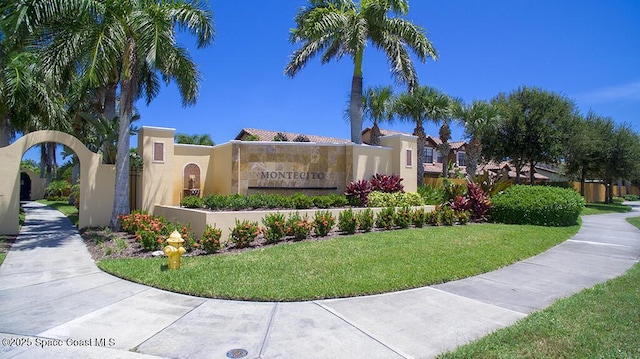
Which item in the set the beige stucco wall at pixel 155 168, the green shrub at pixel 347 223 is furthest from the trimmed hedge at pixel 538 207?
the beige stucco wall at pixel 155 168

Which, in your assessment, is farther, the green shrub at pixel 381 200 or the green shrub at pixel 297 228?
the green shrub at pixel 381 200

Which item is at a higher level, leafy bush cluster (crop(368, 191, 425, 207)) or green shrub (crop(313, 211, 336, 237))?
leafy bush cluster (crop(368, 191, 425, 207))

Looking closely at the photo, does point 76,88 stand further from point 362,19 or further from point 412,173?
point 412,173

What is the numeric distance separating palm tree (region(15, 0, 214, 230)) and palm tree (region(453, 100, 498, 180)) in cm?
2042

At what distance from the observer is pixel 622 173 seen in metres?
29.5

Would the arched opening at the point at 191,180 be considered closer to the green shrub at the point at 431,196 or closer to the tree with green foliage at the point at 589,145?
the green shrub at the point at 431,196

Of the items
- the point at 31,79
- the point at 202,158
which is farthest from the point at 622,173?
the point at 31,79

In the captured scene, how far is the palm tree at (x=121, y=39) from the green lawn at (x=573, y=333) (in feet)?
36.3

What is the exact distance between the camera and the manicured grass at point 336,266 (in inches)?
250

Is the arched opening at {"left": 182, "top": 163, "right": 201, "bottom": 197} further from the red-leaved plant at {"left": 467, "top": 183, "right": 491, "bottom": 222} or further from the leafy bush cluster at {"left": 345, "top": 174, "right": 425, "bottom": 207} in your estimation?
the red-leaved plant at {"left": 467, "top": 183, "right": 491, "bottom": 222}

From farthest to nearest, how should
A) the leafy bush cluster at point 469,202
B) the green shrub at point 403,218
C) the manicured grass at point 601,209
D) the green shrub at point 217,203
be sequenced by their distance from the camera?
the manicured grass at point 601,209
the leafy bush cluster at point 469,202
the green shrub at point 403,218
the green shrub at point 217,203

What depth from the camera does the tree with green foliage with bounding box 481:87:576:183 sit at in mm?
26078

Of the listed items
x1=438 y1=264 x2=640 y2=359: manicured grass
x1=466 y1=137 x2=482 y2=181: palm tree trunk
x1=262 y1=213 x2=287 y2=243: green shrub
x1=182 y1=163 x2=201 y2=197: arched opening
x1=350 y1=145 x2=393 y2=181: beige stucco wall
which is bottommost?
x1=438 y1=264 x2=640 y2=359: manicured grass

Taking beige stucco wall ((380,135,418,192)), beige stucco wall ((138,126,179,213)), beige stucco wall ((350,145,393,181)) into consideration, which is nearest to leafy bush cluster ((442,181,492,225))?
beige stucco wall ((380,135,418,192))
